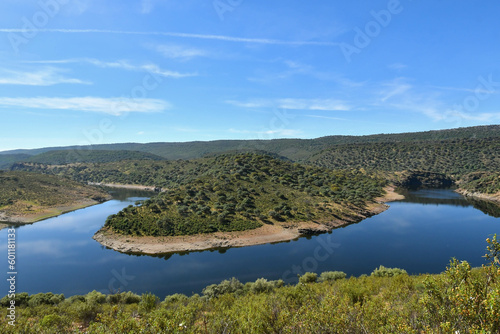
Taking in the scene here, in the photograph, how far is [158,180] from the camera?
168 m

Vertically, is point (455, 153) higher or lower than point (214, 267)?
higher

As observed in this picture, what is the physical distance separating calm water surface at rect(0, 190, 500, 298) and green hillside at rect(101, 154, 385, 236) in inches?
348

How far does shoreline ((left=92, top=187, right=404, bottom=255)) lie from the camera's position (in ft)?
177

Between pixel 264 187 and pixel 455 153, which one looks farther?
pixel 455 153

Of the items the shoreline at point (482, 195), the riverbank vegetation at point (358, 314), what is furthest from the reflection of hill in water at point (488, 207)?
the riverbank vegetation at point (358, 314)

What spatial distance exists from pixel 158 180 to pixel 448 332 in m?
175

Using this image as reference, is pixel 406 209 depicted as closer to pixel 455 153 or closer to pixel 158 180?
pixel 455 153

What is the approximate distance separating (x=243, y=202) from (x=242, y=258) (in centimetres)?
2588

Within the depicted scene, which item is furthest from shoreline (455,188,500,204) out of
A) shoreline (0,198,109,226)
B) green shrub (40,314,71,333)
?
shoreline (0,198,109,226)

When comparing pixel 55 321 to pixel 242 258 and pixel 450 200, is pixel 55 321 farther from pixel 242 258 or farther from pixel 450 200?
pixel 450 200

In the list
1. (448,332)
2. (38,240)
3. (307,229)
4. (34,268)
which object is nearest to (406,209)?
(307,229)

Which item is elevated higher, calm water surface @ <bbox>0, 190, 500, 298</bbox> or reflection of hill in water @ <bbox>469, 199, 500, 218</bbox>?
reflection of hill in water @ <bbox>469, 199, 500, 218</bbox>

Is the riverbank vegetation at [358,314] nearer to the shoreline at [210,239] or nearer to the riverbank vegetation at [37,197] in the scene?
the shoreline at [210,239]

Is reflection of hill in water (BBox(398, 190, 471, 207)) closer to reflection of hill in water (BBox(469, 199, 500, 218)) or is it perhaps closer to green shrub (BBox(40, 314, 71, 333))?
reflection of hill in water (BBox(469, 199, 500, 218))
